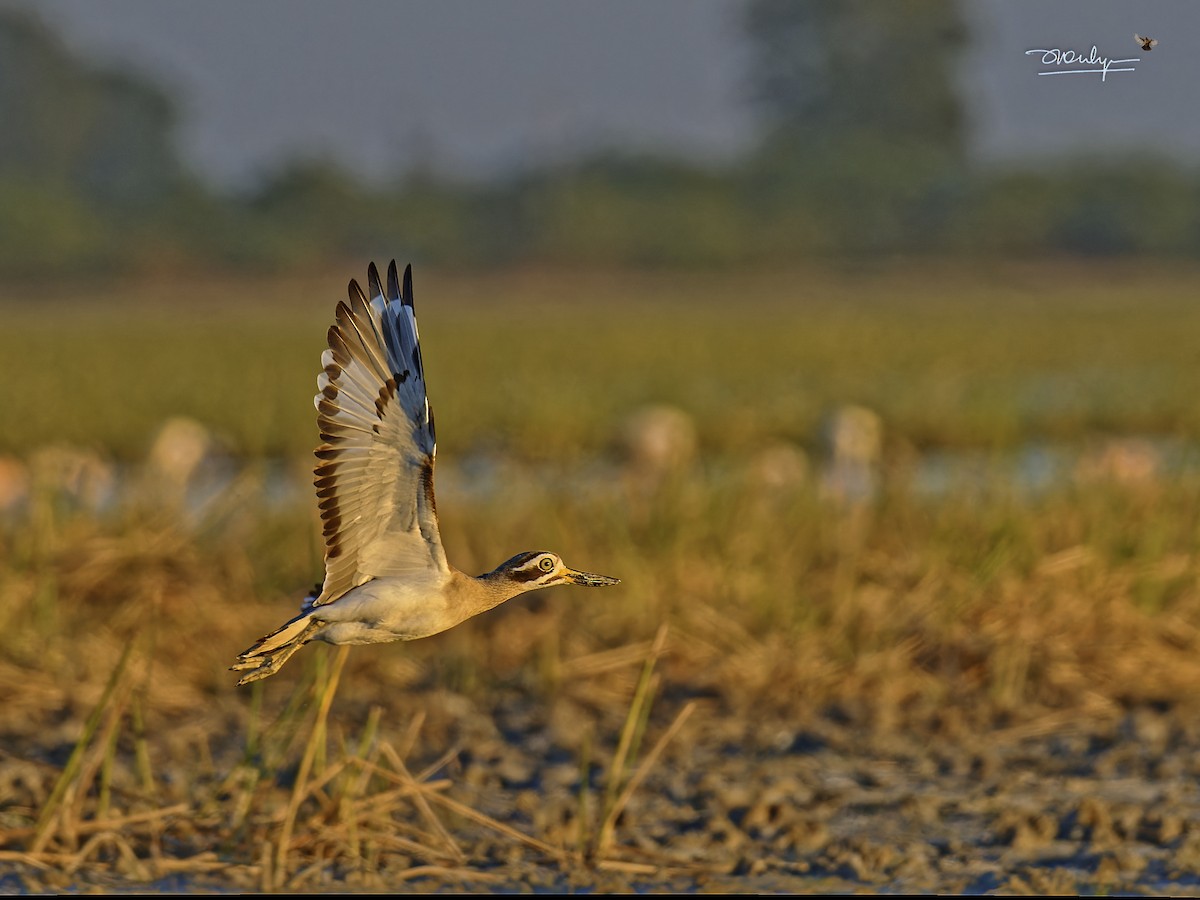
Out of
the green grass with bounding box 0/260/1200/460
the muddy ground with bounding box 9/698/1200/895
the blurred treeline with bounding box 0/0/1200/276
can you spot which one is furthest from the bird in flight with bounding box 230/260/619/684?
the blurred treeline with bounding box 0/0/1200/276

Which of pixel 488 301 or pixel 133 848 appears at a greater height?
pixel 488 301

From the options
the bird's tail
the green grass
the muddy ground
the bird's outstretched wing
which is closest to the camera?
the bird's tail

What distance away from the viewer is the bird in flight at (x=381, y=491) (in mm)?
2086

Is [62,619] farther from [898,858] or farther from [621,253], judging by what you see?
[621,253]

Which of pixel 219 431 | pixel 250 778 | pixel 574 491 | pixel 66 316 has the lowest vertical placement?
pixel 250 778

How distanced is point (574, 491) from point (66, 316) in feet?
120

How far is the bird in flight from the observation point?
2086 millimetres

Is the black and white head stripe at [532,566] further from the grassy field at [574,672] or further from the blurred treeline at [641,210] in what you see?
the blurred treeline at [641,210]

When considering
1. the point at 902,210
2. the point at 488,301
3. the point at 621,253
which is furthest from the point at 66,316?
the point at 902,210

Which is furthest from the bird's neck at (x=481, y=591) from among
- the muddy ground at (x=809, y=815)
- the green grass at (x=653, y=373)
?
the green grass at (x=653, y=373)

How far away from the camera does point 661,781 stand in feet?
18.4

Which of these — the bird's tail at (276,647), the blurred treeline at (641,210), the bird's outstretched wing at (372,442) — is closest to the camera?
the bird's tail at (276,647)

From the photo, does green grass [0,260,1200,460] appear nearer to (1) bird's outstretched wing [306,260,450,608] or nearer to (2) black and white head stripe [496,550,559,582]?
(1) bird's outstretched wing [306,260,450,608]

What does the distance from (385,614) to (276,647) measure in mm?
116
